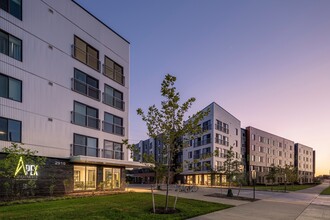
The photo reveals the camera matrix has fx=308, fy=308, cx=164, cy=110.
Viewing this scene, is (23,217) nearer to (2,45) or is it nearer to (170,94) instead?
(170,94)

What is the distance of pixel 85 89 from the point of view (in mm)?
28922

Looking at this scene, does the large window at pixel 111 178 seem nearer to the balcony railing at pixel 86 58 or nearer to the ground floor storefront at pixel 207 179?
the balcony railing at pixel 86 58

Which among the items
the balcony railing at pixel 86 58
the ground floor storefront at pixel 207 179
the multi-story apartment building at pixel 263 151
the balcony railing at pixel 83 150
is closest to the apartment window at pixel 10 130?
the balcony railing at pixel 83 150

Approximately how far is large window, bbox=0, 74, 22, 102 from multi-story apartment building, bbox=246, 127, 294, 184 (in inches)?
2409

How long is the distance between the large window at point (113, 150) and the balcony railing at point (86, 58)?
7694 mm

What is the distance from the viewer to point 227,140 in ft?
216

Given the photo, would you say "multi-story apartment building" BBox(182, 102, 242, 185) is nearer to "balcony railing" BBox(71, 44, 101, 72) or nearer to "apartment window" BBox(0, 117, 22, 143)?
"balcony railing" BBox(71, 44, 101, 72)

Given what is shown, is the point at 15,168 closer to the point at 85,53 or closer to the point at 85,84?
the point at 85,84

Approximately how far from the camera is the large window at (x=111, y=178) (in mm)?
30583

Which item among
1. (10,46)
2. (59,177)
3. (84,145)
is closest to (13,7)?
(10,46)

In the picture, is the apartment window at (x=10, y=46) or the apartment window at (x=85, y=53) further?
the apartment window at (x=85, y=53)

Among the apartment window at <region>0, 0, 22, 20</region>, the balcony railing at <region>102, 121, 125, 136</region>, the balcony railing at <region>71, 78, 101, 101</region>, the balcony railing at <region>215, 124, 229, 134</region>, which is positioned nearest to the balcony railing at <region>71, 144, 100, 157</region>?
the balcony railing at <region>102, 121, 125, 136</region>

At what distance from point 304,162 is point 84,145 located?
353 feet

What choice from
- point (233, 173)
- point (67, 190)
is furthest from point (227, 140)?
point (67, 190)
